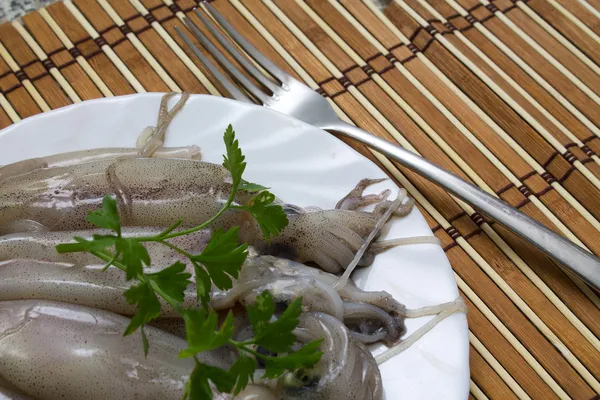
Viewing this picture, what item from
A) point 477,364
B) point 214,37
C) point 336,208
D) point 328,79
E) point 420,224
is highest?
point 214,37

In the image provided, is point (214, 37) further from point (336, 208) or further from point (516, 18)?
point (516, 18)

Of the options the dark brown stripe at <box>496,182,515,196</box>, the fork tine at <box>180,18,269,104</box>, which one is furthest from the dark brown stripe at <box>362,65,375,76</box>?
the dark brown stripe at <box>496,182,515,196</box>

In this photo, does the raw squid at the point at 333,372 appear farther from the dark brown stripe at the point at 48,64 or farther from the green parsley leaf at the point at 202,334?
the dark brown stripe at the point at 48,64

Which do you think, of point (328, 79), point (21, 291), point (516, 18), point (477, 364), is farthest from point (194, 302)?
point (516, 18)

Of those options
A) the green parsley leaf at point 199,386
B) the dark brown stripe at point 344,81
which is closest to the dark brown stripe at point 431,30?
the dark brown stripe at point 344,81

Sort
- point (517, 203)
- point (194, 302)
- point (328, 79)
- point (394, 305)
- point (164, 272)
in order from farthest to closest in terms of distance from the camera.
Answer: point (328, 79) → point (517, 203) → point (394, 305) → point (194, 302) → point (164, 272)

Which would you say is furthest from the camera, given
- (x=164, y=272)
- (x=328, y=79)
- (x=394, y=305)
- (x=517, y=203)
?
(x=328, y=79)

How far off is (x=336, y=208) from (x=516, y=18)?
137 cm

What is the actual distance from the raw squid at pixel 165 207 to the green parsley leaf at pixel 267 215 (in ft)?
0.55

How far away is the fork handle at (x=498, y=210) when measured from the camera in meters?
2.14

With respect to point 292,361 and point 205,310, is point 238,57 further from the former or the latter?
point 292,361

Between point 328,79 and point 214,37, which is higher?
point 214,37

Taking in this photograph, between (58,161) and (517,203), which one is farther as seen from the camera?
(517,203)

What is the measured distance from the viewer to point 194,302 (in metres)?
1.82
